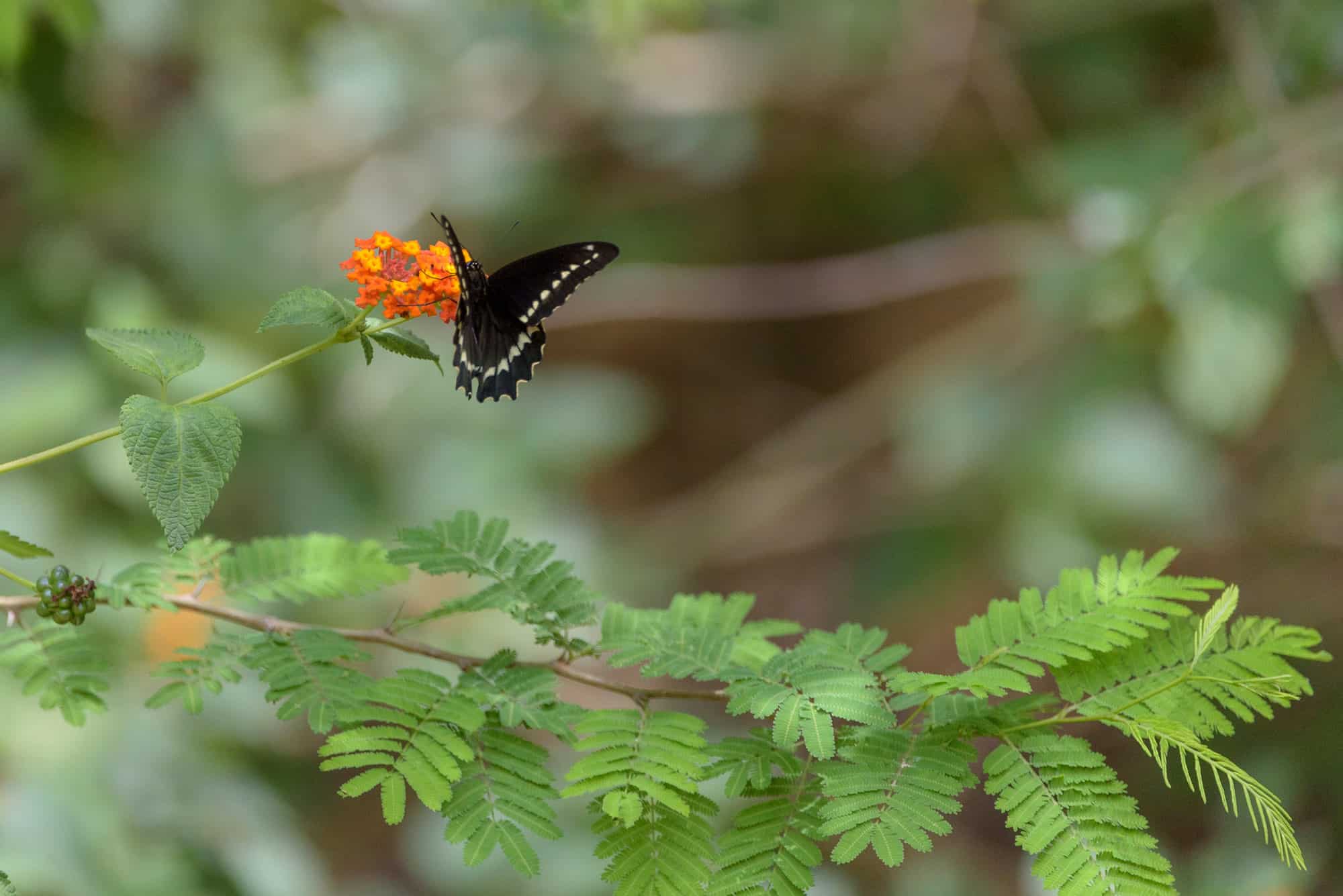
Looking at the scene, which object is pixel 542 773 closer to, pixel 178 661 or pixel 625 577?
pixel 178 661

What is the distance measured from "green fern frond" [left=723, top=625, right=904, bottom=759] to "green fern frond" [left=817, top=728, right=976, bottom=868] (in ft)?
0.07

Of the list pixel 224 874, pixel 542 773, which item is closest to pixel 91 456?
pixel 224 874

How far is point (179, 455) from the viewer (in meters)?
0.89

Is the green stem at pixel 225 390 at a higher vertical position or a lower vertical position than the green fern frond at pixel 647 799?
higher

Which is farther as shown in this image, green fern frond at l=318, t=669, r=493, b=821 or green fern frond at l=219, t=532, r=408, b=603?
green fern frond at l=219, t=532, r=408, b=603

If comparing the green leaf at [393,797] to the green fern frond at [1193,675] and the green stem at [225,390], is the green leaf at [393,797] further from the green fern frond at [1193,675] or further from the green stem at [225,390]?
the green fern frond at [1193,675]

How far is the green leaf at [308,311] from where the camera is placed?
0.95 meters

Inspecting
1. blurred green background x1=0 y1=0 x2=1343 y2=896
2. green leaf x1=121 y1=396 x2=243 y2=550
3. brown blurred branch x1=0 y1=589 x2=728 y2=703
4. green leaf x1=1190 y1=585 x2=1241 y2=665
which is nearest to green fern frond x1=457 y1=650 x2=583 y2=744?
brown blurred branch x1=0 y1=589 x2=728 y2=703

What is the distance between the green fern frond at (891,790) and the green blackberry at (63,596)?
652 millimetres

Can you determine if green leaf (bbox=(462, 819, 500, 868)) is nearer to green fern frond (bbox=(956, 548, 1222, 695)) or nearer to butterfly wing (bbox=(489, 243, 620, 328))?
green fern frond (bbox=(956, 548, 1222, 695))

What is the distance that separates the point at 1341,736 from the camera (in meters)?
3.38

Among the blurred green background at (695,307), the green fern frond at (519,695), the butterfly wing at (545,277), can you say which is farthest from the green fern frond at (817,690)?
the blurred green background at (695,307)

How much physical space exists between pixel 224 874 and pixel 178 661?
1605 mm

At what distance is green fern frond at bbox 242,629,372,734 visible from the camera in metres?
0.95
